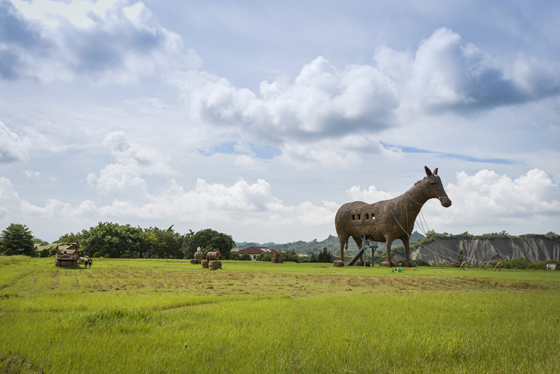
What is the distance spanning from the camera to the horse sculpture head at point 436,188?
26.4 metres

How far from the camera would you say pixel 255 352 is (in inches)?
158

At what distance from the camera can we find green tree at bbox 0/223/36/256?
56.5 meters

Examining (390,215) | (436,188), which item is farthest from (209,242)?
(436,188)

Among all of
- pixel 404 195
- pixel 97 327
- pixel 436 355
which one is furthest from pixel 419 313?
pixel 404 195

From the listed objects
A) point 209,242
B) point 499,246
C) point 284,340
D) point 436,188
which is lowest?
point 284,340

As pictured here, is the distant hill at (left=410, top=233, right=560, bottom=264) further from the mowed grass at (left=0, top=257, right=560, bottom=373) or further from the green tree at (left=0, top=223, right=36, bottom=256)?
the green tree at (left=0, top=223, right=36, bottom=256)

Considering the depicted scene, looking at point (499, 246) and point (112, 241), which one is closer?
point (499, 246)

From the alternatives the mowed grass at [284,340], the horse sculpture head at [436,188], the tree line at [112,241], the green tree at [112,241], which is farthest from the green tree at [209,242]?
the mowed grass at [284,340]

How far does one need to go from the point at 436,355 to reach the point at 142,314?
5.17 m

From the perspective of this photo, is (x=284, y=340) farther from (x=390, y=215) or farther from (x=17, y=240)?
(x=17, y=240)

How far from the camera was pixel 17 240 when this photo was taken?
187 feet

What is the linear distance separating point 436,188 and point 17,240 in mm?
68766

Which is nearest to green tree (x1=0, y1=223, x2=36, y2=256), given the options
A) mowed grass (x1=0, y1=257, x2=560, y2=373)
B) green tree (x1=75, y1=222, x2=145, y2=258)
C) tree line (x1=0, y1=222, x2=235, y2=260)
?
tree line (x1=0, y1=222, x2=235, y2=260)

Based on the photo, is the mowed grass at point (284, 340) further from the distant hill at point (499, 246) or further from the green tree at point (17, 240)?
the green tree at point (17, 240)
